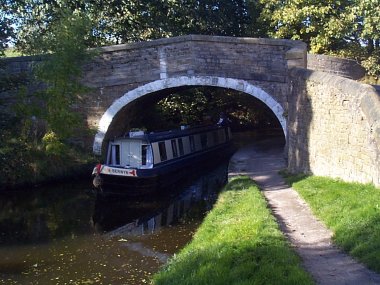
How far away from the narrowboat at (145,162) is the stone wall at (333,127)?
3.81 metres

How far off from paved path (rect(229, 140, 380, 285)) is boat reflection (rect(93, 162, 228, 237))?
1185 mm

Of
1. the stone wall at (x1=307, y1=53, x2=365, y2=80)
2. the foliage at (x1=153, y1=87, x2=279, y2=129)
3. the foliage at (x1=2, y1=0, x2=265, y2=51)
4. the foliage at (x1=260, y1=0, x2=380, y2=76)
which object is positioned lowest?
the foliage at (x1=153, y1=87, x2=279, y2=129)

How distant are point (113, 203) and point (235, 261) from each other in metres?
7.56

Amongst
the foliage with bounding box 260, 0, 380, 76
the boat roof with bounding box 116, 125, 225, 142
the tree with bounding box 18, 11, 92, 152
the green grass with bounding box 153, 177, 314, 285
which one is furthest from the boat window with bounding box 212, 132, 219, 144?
the green grass with bounding box 153, 177, 314, 285

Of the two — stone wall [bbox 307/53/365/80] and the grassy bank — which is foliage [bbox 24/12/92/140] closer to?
stone wall [bbox 307/53/365/80]

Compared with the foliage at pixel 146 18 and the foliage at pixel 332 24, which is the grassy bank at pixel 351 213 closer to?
the foliage at pixel 332 24

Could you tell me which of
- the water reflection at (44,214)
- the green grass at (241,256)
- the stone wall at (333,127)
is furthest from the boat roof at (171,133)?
the green grass at (241,256)

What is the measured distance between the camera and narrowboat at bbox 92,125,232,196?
13.3 meters

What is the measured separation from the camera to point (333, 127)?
905cm

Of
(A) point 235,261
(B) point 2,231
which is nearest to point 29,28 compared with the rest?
(B) point 2,231

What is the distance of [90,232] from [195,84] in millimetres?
6122

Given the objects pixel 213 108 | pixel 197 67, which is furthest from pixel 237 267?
pixel 213 108

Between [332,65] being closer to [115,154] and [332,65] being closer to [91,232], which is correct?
[115,154]

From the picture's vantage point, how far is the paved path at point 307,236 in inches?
185
